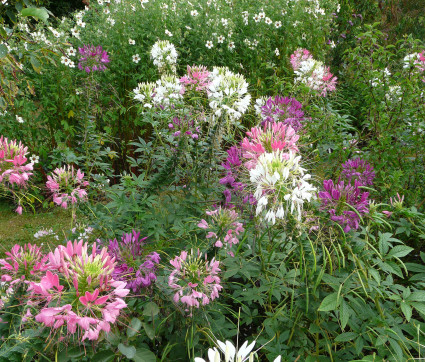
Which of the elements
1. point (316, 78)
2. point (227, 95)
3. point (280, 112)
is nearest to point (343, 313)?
point (227, 95)

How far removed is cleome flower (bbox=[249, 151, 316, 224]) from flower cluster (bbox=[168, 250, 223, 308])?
0.27m

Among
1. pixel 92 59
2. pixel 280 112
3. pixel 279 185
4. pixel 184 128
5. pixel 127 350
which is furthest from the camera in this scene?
pixel 92 59

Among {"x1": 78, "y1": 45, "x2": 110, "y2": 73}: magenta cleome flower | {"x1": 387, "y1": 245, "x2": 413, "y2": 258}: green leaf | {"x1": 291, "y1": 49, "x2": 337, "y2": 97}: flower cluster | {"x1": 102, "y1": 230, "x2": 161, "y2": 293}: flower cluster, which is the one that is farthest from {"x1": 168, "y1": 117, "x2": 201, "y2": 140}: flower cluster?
{"x1": 78, "y1": 45, "x2": 110, "y2": 73}: magenta cleome flower

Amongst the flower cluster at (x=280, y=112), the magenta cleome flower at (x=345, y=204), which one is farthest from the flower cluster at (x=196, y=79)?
the magenta cleome flower at (x=345, y=204)

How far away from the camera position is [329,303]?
1.32 m

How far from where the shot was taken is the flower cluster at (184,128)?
2.03 m

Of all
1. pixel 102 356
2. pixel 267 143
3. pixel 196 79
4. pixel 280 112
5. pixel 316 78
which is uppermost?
pixel 316 78

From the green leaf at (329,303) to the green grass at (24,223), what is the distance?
258 centimetres

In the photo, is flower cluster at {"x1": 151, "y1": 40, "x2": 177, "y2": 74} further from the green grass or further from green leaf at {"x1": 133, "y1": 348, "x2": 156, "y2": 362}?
green leaf at {"x1": 133, "y1": 348, "x2": 156, "y2": 362}

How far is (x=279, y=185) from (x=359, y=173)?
105cm

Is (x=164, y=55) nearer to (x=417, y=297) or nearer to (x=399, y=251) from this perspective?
(x=399, y=251)

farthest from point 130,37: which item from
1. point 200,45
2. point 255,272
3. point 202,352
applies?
point 202,352

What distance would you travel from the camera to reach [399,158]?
2498 mm

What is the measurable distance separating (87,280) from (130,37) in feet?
12.8
